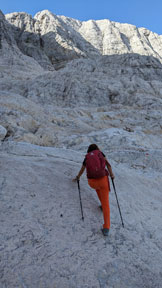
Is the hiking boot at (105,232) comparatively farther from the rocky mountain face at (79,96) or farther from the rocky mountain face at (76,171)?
the rocky mountain face at (79,96)

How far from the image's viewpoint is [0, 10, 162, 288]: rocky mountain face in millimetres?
2936

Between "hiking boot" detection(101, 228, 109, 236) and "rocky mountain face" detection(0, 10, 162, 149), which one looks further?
"rocky mountain face" detection(0, 10, 162, 149)

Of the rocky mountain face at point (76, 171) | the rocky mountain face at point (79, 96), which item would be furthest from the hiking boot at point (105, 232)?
the rocky mountain face at point (79, 96)

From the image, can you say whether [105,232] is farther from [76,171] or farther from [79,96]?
[79,96]

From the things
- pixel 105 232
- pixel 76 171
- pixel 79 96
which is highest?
pixel 79 96

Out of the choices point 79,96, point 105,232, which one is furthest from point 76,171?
point 79,96

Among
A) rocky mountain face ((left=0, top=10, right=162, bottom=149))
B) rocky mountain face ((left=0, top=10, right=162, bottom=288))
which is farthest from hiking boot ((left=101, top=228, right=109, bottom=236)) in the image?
rocky mountain face ((left=0, top=10, right=162, bottom=149))

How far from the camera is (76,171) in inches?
216

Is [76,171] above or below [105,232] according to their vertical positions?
above

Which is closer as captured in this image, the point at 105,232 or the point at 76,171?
the point at 105,232

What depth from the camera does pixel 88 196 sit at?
4.57m

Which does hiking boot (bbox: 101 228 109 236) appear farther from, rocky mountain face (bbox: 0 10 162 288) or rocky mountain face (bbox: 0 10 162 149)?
rocky mountain face (bbox: 0 10 162 149)

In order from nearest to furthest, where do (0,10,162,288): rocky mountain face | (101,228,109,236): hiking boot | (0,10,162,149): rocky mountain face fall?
(0,10,162,288): rocky mountain face, (101,228,109,236): hiking boot, (0,10,162,149): rocky mountain face

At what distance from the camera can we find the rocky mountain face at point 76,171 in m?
2.94
